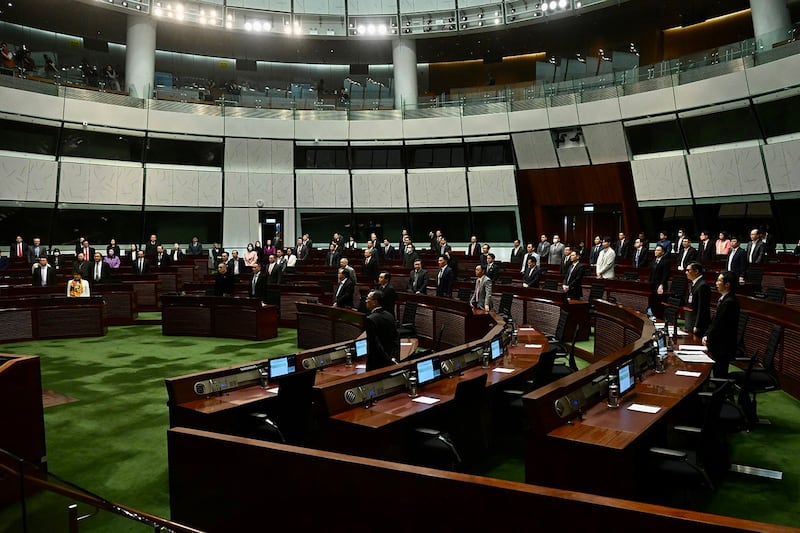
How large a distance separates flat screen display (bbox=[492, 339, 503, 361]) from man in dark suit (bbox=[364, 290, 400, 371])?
1101 millimetres

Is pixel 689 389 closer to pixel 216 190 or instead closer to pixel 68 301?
pixel 68 301

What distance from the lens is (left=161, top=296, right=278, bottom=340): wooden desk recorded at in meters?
11.2

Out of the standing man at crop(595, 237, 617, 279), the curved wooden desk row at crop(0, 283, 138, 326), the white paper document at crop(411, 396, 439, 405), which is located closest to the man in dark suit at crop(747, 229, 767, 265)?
the standing man at crop(595, 237, 617, 279)

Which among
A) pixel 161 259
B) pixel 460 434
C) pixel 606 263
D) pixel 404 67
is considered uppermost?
pixel 404 67

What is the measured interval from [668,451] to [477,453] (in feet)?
5.88

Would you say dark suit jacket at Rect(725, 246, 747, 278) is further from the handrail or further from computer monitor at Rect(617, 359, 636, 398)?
the handrail

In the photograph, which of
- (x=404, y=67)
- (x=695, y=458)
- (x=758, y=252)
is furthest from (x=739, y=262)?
(x=404, y=67)

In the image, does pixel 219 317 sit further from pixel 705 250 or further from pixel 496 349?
pixel 705 250

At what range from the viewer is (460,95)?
21.0 m

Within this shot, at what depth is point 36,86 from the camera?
17297mm

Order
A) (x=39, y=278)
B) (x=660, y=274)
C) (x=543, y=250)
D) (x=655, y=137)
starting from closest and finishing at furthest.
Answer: (x=660, y=274)
(x=39, y=278)
(x=543, y=250)
(x=655, y=137)

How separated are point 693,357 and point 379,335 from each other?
123 inches

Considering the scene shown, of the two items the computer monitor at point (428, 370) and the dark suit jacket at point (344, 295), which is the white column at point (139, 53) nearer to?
the dark suit jacket at point (344, 295)

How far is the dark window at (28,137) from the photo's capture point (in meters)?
17.2
